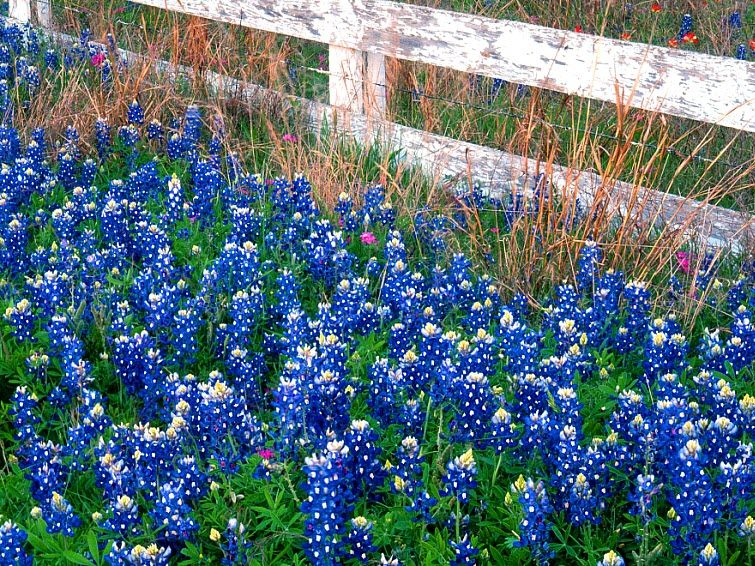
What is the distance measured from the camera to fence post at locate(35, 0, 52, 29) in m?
8.66

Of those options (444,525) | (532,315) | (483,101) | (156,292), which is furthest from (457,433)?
(483,101)

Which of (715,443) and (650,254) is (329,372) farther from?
(650,254)

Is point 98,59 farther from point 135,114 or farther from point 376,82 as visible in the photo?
point 376,82

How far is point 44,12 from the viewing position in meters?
8.74

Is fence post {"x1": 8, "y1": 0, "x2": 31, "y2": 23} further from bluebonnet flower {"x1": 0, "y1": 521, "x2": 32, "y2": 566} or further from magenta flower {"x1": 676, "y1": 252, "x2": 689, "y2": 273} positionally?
bluebonnet flower {"x1": 0, "y1": 521, "x2": 32, "y2": 566}

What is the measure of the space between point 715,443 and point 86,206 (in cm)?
340

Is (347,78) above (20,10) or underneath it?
above

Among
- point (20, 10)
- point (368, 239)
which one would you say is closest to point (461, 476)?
point (368, 239)

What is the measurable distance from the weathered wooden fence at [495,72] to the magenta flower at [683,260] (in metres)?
0.19

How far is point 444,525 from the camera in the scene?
3055 millimetres

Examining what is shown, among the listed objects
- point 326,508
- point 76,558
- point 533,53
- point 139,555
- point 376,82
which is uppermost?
point 533,53

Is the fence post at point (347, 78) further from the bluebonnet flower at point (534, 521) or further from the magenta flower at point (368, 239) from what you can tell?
the bluebonnet flower at point (534, 521)

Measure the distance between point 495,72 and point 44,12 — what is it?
4.75 metres

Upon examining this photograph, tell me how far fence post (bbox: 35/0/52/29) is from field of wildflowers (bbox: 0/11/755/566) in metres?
3.63
